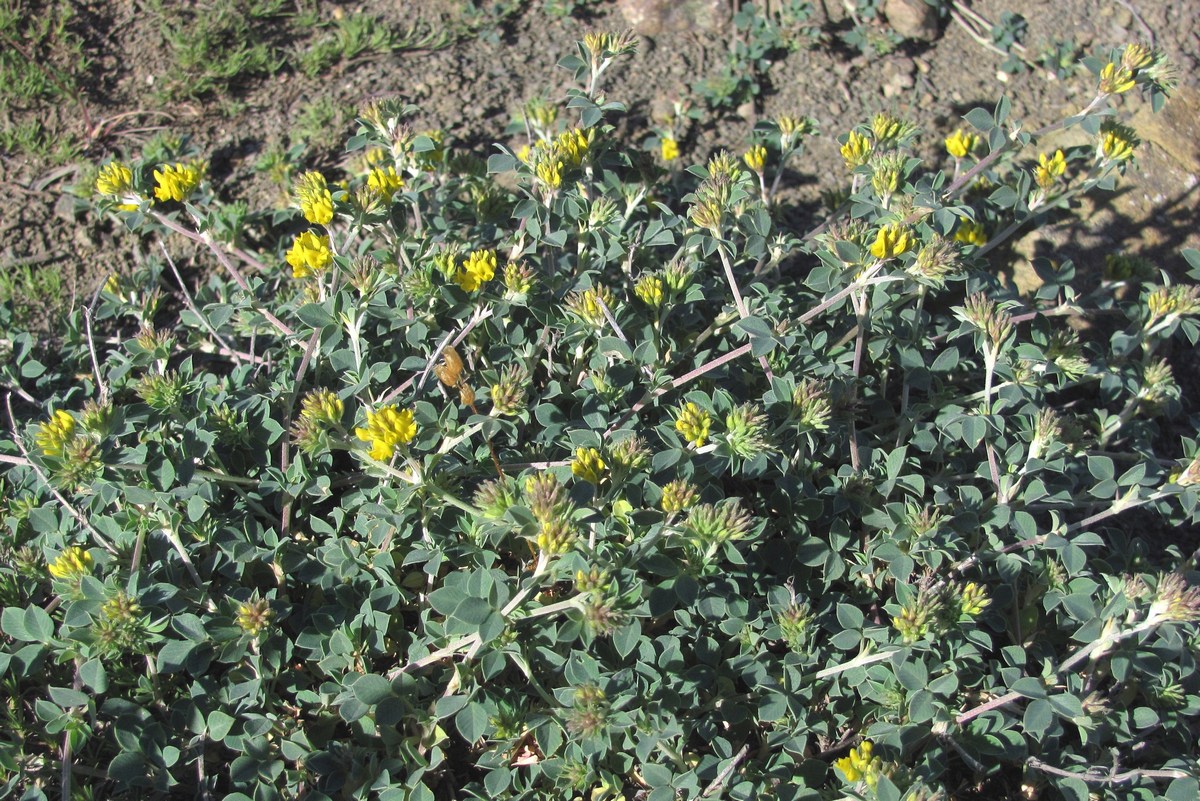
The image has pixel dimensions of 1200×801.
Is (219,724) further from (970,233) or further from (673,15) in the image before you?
(673,15)

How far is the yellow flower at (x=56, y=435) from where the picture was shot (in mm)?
2693

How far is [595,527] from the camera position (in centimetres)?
266

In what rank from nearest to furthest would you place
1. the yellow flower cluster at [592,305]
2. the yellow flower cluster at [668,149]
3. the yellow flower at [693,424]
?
1. the yellow flower at [693,424]
2. the yellow flower cluster at [592,305]
3. the yellow flower cluster at [668,149]

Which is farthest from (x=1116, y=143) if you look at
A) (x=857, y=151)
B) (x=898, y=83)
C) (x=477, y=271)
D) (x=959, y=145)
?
(x=477, y=271)

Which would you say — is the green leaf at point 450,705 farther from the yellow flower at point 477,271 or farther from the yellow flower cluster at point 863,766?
the yellow flower at point 477,271

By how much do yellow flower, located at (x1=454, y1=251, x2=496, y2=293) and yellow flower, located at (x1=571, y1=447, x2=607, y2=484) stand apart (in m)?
0.77

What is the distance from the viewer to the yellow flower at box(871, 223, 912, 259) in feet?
9.61

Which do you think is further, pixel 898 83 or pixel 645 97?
pixel 898 83

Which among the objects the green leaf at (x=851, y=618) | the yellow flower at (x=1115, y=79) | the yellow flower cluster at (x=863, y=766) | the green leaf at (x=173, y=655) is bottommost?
the yellow flower cluster at (x=863, y=766)

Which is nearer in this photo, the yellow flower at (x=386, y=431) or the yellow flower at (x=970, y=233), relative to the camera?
the yellow flower at (x=386, y=431)

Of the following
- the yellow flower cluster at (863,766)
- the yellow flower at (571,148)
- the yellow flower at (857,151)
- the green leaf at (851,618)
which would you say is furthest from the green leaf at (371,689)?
the yellow flower at (857,151)

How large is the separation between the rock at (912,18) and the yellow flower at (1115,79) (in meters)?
2.18

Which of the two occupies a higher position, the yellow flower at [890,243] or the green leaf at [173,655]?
the yellow flower at [890,243]

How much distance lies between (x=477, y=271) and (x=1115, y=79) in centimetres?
257
